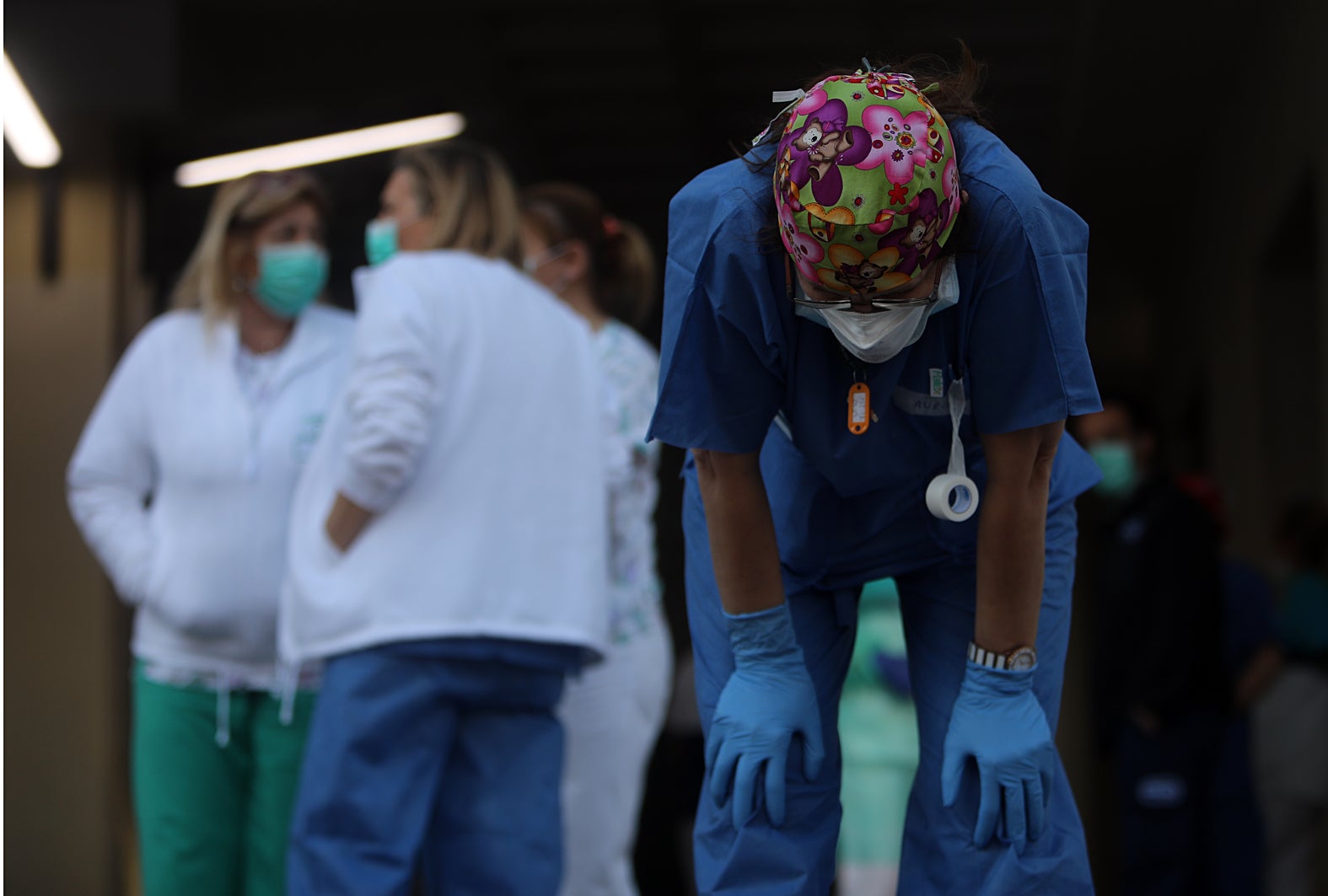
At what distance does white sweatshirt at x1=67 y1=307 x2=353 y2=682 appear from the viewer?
306cm

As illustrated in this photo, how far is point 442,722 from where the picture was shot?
2.81m

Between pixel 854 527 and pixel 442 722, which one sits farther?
pixel 442 722

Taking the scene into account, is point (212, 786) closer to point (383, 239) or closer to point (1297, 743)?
point (383, 239)

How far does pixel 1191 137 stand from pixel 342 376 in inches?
243

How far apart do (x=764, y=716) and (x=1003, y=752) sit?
302mm

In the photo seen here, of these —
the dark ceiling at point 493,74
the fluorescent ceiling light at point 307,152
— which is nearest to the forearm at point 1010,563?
the dark ceiling at point 493,74

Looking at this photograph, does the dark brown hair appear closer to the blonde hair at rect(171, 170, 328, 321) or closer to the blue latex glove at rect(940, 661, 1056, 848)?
the blonde hair at rect(171, 170, 328, 321)

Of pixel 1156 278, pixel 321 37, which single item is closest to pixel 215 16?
pixel 321 37

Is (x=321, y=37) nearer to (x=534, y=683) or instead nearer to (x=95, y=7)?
(x=95, y=7)

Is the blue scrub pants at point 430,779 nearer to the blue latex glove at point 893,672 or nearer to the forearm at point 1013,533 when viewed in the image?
the blue latex glove at point 893,672

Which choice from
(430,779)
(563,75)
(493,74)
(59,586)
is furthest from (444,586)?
(563,75)

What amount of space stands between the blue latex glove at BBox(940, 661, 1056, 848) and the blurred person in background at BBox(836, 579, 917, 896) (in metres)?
1.16

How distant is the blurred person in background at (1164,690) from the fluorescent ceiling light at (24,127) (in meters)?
3.62

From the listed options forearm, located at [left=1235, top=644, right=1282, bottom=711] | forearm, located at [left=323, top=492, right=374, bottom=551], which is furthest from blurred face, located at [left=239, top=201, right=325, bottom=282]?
forearm, located at [left=1235, top=644, right=1282, bottom=711]
